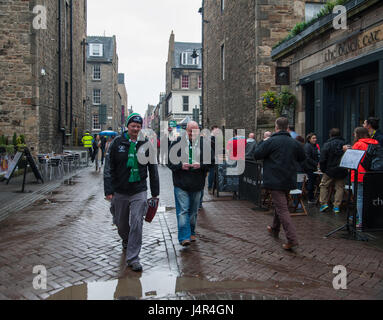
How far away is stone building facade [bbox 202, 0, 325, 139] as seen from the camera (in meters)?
15.2

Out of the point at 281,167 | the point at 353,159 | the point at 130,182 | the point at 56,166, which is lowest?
the point at 56,166

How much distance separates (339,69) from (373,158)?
3.77 m

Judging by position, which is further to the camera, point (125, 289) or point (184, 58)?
point (184, 58)

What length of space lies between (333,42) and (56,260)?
8417mm

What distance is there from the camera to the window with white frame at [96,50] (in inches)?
1989

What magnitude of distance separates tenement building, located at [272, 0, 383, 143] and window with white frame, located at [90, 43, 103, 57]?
137ft

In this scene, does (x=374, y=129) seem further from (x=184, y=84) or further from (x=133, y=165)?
(x=184, y=84)

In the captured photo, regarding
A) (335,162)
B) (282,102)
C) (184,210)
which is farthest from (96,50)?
(184,210)

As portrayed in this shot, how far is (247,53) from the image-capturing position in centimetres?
1658

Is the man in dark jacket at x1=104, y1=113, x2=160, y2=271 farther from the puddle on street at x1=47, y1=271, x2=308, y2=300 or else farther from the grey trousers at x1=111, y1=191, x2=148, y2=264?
the puddle on street at x1=47, y1=271, x2=308, y2=300

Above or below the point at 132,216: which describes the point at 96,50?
above

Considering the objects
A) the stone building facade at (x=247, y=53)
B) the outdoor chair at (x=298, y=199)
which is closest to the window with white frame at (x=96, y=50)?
the stone building facade at (x=247, y=53)

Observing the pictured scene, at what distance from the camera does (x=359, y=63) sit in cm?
866

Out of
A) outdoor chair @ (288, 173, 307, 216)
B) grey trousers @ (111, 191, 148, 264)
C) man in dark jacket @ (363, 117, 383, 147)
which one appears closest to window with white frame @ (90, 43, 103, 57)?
outdoor chair @ (288, 173, 307, 216)
